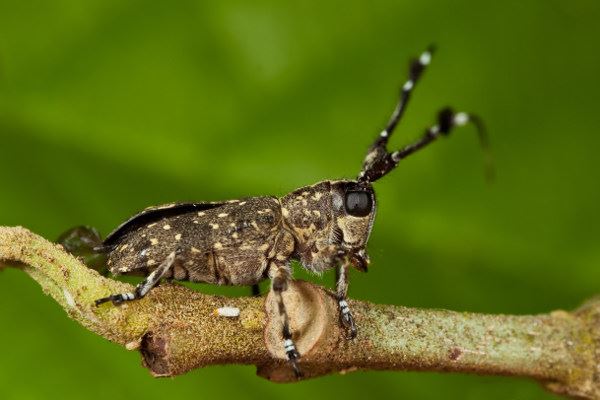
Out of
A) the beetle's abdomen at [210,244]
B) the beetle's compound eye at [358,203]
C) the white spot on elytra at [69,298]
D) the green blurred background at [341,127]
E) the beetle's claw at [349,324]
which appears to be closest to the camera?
the white spot on elytra at [69,298]

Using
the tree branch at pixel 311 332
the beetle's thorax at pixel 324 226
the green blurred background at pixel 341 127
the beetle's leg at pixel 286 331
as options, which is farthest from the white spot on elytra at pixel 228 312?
the green blurred background at pixel 341 127

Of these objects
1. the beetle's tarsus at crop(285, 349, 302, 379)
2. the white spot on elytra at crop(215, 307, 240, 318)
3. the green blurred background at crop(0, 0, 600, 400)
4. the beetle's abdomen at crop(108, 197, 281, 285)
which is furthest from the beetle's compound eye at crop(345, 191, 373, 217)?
the white spot on elytra at crop(215, 307, 240, 318)

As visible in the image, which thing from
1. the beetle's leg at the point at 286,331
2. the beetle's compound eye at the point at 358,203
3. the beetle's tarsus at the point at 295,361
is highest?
the beetle's compound eye at the point at 358,203

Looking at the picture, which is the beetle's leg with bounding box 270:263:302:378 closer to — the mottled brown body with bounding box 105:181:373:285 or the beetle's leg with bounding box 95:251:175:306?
the beetle's leg with bounding box 95:251:175:306

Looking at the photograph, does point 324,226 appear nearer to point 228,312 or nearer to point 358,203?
point 358,203

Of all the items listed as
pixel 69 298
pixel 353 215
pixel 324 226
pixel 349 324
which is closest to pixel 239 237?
pixel 324 226

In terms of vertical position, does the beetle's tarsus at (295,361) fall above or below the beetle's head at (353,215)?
below

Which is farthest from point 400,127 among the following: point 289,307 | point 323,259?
point 289,307

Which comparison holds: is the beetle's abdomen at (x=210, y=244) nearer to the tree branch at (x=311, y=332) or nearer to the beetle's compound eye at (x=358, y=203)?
the beetle's compound eye at (x=358, y=203)
